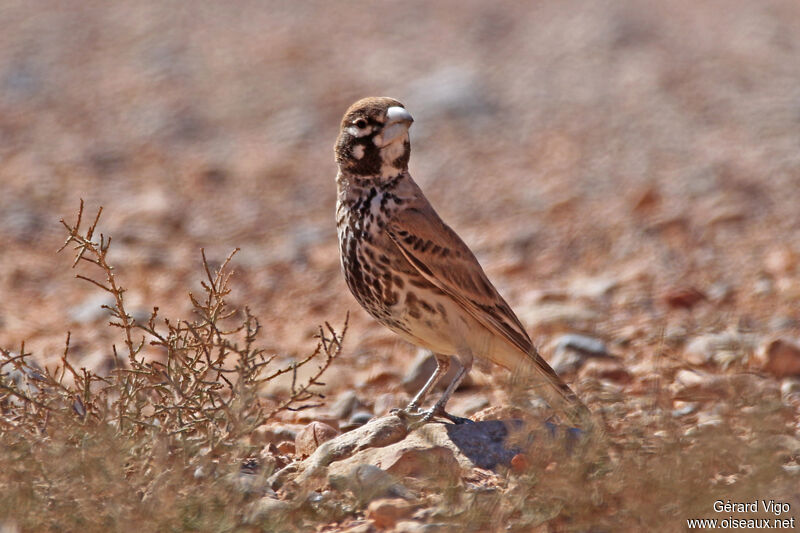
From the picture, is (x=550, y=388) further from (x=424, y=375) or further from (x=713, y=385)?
(x=424, y=375)

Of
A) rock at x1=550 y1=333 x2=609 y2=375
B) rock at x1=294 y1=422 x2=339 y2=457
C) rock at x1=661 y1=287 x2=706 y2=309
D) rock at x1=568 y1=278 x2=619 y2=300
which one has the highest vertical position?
rock at x1=568 y1=278 x2=619 y2=300

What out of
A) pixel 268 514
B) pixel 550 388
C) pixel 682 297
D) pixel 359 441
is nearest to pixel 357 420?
pixel 359 441

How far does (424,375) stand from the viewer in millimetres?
6516

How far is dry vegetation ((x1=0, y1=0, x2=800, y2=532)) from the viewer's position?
4.08m

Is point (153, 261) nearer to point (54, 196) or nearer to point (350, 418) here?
point (54, 196)

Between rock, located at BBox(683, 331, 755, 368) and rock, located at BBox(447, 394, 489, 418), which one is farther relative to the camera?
rock, located at BBox(683, 331, 755, 368)

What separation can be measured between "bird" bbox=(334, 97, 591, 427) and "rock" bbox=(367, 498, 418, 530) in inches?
36.2

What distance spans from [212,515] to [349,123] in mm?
2378

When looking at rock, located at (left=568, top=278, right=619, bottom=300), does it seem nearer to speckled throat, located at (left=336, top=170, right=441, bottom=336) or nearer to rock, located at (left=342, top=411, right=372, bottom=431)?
rock, located at (left=342, top=411, right=372, bottom=431)

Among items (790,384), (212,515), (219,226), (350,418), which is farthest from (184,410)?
(219,226)

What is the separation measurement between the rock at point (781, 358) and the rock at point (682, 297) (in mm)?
1126

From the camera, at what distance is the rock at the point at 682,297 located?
23.9 ft

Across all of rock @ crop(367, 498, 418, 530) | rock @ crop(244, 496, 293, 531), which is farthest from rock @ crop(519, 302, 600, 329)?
rock @ crop(244, 496, 293, 531)

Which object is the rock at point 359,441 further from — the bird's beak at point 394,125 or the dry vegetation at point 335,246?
the bird's beak at point 394,125
